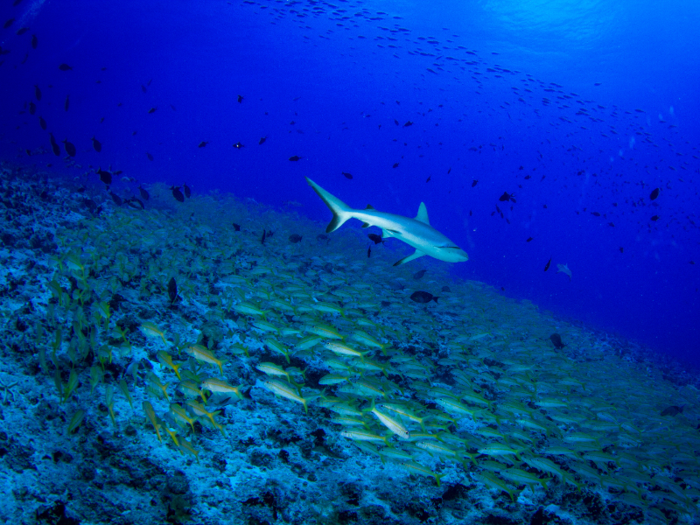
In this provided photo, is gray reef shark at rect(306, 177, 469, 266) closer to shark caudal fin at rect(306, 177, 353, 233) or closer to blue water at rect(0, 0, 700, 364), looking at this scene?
shark caudal fin at rect(306, 177, 353, 233)

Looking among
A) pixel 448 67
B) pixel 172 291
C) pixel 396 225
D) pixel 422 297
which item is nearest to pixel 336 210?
pixel 396 225

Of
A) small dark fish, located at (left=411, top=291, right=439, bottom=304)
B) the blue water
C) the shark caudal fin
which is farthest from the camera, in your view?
the blue water

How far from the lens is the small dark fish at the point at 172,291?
5.50 m

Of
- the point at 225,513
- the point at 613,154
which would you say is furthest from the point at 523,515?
the point at 613,154

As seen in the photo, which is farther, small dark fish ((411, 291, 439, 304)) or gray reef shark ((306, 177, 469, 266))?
small dark fish ((411, 291, 439, 304))

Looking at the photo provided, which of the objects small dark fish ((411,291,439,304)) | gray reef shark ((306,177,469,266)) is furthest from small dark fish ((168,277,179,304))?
small dark fish ((411,291,439,304))

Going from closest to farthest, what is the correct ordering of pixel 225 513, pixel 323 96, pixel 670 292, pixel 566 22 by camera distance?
pixel 225 513 < pixel 566 22 < pixel 323 96 < pixel 670 292

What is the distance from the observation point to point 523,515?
3762 mm

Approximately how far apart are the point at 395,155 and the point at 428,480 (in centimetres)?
18508

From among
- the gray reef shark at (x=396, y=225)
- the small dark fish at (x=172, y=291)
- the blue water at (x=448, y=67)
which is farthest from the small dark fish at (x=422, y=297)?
the blue water at (x=448, y=67)

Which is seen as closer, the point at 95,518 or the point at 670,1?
the point at 95,518

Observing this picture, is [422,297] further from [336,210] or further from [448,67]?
[448,67]

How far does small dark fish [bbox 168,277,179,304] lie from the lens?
18.1ft

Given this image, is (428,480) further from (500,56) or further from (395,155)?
(395,155)
